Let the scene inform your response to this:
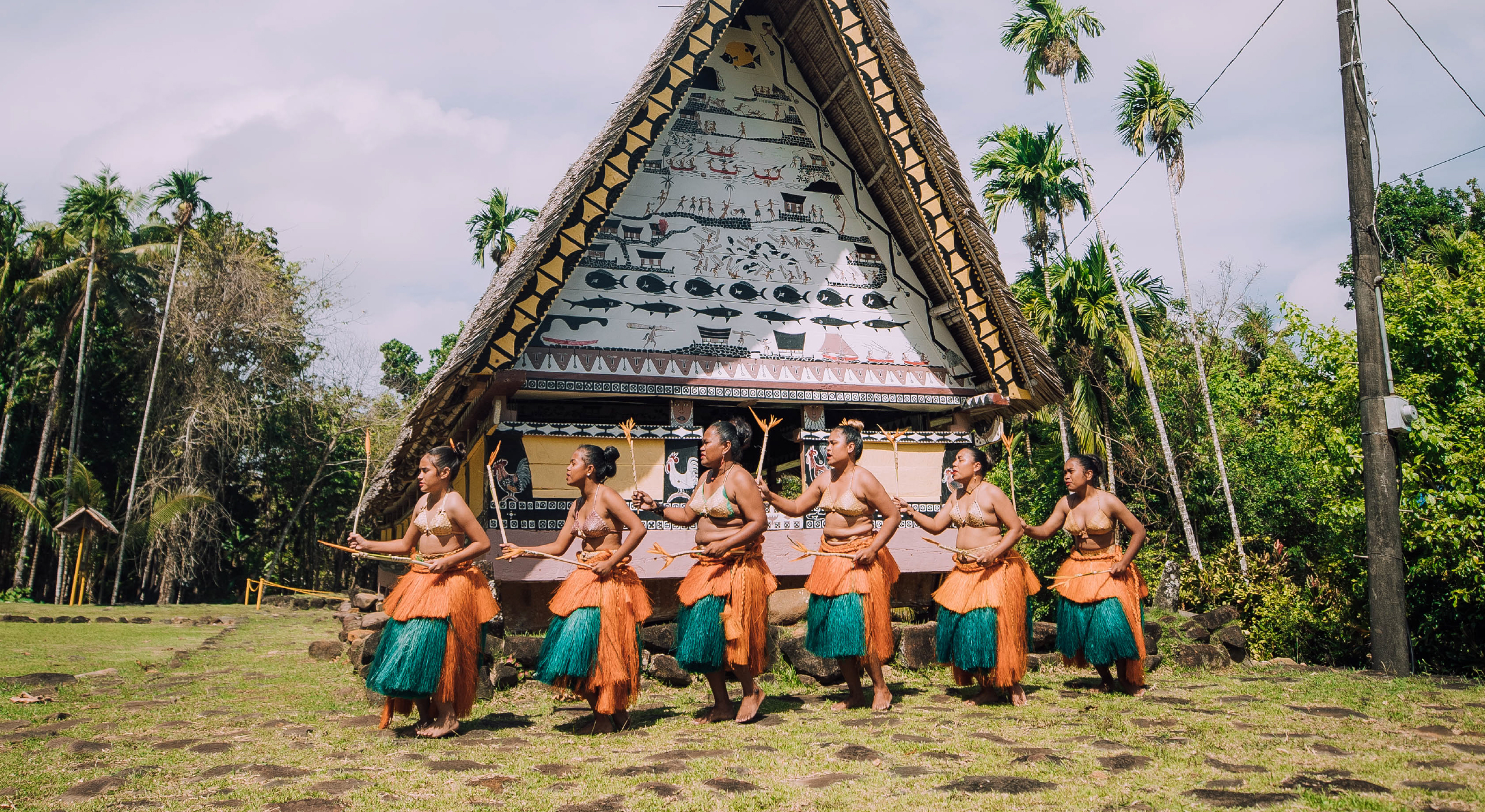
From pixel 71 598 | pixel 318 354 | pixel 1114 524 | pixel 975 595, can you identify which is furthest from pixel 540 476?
pixel 318 354

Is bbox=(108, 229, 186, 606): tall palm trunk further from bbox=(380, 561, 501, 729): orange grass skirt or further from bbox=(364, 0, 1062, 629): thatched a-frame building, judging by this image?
bbox=(380, 561, 501, 729): orange grass skirt

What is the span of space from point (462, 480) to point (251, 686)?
3.60 meters

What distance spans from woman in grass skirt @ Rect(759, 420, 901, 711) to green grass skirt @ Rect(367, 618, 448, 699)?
2329 mm

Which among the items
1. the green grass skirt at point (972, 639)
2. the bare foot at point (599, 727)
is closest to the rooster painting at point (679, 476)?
the green grass skirt at point (972, 639)

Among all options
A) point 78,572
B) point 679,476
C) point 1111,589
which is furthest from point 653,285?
point 78,572

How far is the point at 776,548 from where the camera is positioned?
9648mm

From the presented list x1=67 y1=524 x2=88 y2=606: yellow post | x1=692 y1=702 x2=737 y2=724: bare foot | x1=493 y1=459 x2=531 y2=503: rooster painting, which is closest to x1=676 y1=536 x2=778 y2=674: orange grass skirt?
x1=692 y1=702 x2=737 y2=724: bare foot

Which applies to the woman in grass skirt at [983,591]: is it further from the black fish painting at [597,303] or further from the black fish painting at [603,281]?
the black fish painting at [603,281]

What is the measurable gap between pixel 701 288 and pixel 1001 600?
4.47 meters

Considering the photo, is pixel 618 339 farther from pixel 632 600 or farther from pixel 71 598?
pixel 71 598

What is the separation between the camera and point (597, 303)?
363 inches

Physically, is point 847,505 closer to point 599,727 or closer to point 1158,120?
point 599,727

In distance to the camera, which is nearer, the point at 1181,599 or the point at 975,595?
the point at 975,595

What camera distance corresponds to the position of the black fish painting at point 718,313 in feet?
31.3
